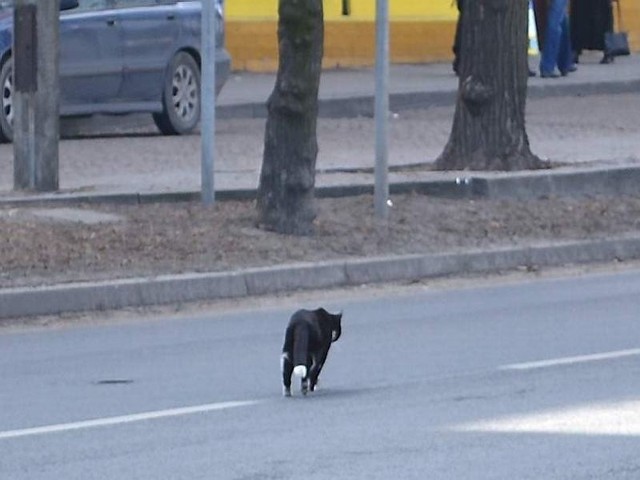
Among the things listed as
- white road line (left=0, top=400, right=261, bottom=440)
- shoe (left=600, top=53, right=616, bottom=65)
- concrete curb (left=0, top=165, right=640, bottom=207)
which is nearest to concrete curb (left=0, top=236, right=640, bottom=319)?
concrete curb (left=0, top=165, right=640, bottom=207)

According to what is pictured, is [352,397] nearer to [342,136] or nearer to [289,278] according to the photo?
[289,278]

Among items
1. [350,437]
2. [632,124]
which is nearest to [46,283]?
[350,437]

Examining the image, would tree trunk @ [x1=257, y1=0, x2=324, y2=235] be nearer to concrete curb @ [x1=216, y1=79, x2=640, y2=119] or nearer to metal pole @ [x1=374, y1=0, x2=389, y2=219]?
metal pole @ [x1=374, y1=0, x2=389, y2=219]

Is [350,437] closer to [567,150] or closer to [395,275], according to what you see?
[395,275]

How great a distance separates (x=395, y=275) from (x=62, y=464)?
6097 millimetres

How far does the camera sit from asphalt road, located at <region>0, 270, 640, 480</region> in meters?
8.09

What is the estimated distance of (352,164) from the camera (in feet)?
60.2

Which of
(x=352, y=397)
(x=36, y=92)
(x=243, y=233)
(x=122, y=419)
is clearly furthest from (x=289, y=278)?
(x=122, y=419)

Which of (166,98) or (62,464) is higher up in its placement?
(166,98)

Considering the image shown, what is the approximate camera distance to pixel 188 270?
13234 millimetres

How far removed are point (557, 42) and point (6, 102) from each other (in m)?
10.6

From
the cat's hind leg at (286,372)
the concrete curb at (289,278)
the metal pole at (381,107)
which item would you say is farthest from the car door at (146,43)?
the cat's hind leg at (286,372)

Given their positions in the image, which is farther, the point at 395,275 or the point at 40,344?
the point at 395,275

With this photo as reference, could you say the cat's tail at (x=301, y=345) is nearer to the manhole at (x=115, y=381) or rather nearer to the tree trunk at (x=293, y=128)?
the manhole at (x=115, y=381)
